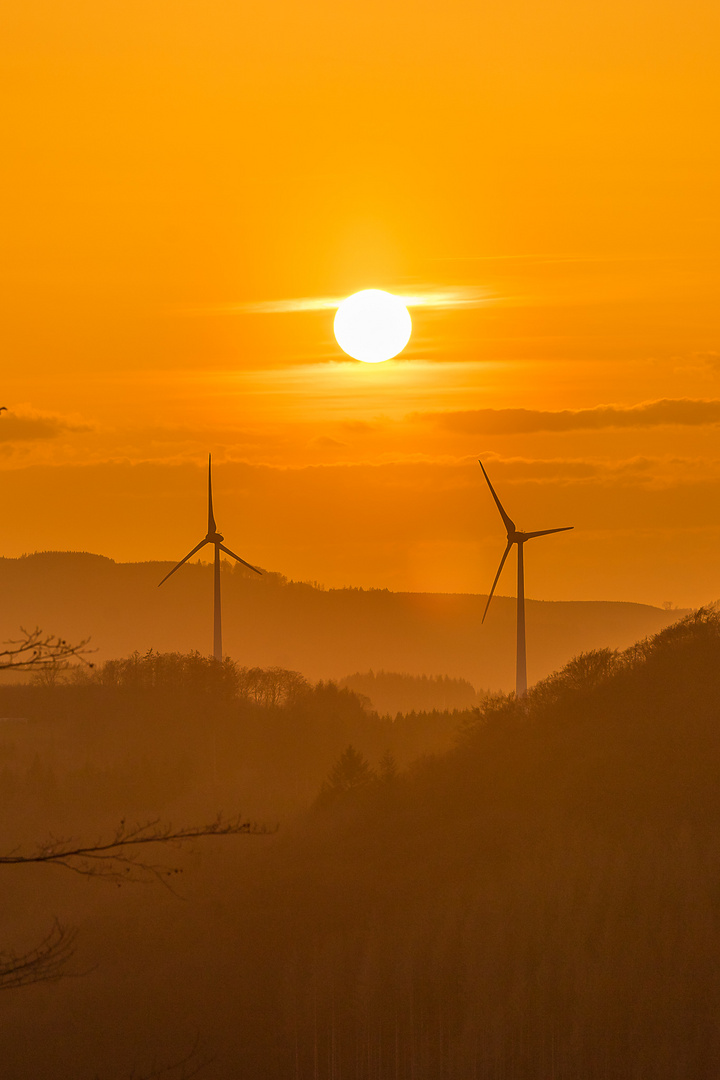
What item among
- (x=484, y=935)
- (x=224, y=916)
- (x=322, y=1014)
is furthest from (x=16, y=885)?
(x=484, y=935)

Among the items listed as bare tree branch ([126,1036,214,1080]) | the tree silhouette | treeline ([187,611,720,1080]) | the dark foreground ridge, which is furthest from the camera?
the tree silhouette

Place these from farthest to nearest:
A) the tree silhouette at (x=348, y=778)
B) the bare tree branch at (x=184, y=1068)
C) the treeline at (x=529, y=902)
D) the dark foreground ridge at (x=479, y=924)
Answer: the tree silhouette at (x=348, y=778) → the dark foreground ridge at (x=479, y=924) → the treeline at (x=529, y=902) → the bare tree branch at (x=184, y=1068)

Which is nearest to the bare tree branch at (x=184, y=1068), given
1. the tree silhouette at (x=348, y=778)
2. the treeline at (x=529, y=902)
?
the treeline at (x=529, y=902)

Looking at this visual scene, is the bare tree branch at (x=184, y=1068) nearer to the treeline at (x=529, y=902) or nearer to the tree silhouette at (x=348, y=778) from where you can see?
the treeline at (x=529, y=902)

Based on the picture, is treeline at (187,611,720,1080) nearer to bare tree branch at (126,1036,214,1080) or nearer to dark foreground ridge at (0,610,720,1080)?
dark foreground ridge at (0,610,720,1080)

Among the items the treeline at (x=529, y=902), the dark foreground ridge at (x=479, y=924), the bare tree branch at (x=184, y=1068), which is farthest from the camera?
the dark foreground ridge at (x=479, y=924)

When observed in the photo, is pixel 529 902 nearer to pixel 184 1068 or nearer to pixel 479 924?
pixel 479 924

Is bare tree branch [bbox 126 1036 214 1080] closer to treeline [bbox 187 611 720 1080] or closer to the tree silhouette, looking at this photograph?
treeline [bbox 187 611 720 1080]

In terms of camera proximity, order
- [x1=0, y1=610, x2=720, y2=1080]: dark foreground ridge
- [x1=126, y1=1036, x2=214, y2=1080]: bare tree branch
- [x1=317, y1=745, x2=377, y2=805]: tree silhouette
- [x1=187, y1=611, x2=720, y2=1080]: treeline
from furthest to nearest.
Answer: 1. [x1=317, y1=745, x2=377, y2=805]: tree silhouette
2. [x1=0, y1=610, x2=720, y2=1080]: dark foreground ridge
3. [x1=187, y1=611, x2=720, y2=1080]: treeline
4. [x1=126, y1=1036, x2=214, y2=1080]: bare tree branch

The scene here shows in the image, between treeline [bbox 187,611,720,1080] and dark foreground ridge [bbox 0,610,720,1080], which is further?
dark foreground ridge [bbox 0,610,720,1080]

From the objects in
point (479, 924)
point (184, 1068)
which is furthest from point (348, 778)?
point (184, 1068)

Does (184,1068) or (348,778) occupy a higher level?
(184,1068)

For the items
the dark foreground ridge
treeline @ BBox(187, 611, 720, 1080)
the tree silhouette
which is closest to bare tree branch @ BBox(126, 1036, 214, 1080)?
the dark foreground ridge

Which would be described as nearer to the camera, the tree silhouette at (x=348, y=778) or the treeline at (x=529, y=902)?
the treeline at (x=529, y=902)
